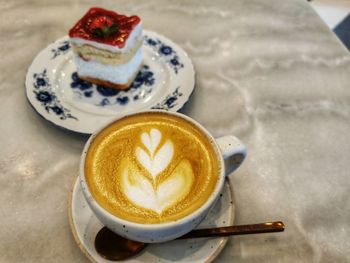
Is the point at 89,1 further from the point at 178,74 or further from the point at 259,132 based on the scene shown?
the point at 259,132

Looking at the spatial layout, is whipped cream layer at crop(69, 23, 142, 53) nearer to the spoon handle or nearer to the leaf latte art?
the leaf latte art

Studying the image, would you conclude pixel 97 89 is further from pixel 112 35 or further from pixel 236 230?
pixel 236 230

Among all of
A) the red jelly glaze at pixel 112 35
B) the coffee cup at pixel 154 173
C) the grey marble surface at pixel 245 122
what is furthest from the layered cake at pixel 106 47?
the coffee cup at pixel 154 173

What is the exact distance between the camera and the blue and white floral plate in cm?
102

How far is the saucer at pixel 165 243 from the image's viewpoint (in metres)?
0.73

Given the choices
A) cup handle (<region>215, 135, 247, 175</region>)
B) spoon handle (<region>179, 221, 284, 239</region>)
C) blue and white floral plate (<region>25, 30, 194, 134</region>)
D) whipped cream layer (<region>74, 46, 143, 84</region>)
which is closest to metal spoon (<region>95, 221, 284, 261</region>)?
spoon handle (<region>179, 221, 284, 239</region>)

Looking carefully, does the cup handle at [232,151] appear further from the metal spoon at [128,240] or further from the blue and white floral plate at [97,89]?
the blue and white floral plate at [97,89]

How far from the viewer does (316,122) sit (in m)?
1.10

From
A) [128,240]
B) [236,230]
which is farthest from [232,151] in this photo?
[128,240]

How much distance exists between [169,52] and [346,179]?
2.25ft

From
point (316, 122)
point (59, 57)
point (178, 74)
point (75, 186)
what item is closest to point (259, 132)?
point (316, 122)

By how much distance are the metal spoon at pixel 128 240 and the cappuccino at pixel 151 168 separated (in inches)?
3.6

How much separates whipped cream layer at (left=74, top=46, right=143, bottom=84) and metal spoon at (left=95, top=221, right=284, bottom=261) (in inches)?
21.2

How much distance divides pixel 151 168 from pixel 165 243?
0.52 ft
